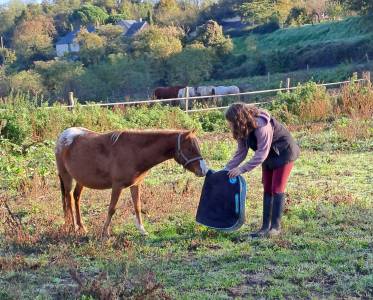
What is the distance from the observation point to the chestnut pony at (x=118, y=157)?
247 inches

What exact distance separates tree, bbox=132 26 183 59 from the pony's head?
40382 millimetres

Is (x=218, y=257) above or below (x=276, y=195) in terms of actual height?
below

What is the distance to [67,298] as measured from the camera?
181 inches

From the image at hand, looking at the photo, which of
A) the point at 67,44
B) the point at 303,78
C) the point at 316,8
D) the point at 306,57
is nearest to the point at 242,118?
the point at 303,78

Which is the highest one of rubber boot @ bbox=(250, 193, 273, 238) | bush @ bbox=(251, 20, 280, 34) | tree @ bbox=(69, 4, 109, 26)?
tree @ bbox=(69, 4, 109, 26)

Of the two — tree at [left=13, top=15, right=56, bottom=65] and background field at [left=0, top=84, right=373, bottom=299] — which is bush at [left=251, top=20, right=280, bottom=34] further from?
background field at [left=0, top=84, right=373, bottom=299]

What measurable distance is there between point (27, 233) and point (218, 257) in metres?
2.30

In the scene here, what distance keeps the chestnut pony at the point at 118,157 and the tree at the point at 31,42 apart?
5546 cm

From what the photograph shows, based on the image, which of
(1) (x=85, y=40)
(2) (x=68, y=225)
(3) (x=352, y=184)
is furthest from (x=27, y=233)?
(1) (x=85, y=40)

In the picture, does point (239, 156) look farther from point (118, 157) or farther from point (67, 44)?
point (67, 44)

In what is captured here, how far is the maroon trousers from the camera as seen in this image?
638cm

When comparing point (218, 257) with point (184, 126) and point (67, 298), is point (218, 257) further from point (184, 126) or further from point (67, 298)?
point (184, 126)

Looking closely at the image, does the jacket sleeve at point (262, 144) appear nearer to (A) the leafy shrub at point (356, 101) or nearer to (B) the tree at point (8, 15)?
(A) the leafy shrub at point (356, 101)

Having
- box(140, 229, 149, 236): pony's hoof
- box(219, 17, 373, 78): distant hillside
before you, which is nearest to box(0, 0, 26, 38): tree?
box(219, 17, 373, 78): distant hillside
